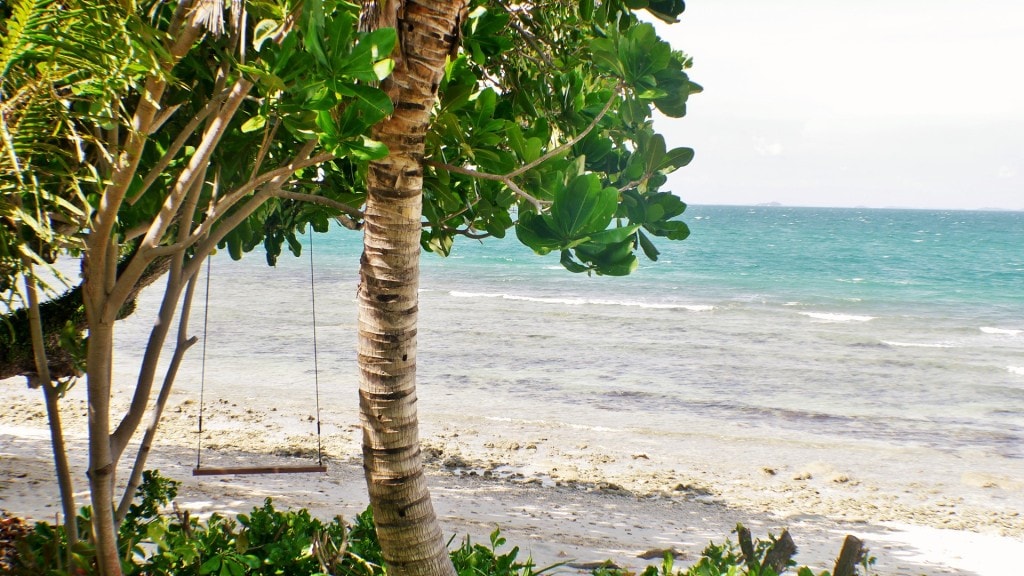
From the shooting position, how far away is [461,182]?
3408mm

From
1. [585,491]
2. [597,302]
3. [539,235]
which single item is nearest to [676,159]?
[539,235]

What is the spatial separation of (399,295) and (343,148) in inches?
22.3

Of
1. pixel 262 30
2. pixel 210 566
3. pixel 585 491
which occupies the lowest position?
pixel 585 491

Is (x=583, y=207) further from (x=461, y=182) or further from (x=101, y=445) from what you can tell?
(x=101, y=445)

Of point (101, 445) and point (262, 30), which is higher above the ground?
point (262, 30)

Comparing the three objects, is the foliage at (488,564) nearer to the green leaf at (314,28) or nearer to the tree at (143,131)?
the tree at (143,131)

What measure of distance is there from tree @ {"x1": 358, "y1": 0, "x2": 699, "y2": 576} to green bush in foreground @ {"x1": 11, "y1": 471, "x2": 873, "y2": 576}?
753 mm

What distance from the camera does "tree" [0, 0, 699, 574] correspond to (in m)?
1.92

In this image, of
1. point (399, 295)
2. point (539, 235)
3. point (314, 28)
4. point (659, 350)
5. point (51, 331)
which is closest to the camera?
point (314, 28)

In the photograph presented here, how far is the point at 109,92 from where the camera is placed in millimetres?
1918

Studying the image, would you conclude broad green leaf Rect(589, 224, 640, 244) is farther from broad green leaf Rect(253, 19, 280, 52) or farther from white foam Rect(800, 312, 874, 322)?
white foam Rect(800, 312, 874, 322)

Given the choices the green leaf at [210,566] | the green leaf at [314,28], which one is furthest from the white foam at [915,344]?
the green leaf at [314,28]

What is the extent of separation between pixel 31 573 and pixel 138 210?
1486 mm

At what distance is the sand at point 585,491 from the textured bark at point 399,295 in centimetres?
242
